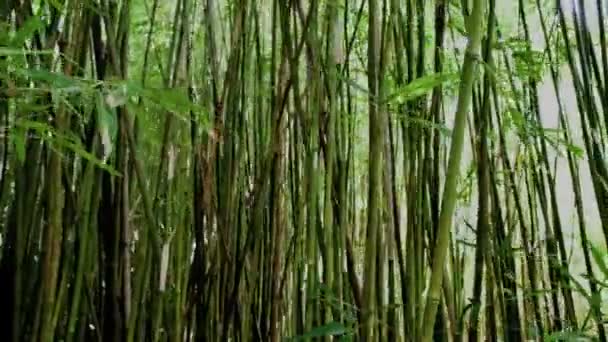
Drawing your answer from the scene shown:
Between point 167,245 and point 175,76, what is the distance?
272mm

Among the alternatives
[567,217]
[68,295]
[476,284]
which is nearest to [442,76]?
[476,284]

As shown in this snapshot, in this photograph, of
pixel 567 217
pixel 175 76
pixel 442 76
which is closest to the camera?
pixel 442 76

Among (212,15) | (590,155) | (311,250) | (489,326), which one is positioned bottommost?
(489,326)

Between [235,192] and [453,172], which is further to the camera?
[235,192]

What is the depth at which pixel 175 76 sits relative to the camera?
110 centimetres

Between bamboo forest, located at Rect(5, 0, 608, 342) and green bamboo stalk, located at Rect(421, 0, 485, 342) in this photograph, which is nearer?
green bamboo stalk, located at Rect(421, 0, 485, 342)

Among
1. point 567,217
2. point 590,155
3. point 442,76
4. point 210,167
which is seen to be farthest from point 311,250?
point 567,217

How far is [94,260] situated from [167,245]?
0.39 ft

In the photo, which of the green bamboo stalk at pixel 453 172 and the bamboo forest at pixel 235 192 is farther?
the bamboo forest at pixel 235 192

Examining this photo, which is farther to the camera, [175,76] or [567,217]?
[567,217]

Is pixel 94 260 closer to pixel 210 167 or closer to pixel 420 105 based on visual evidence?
pixel 210 167

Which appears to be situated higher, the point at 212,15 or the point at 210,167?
the point at 212,15

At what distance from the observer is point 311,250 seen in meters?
1.00

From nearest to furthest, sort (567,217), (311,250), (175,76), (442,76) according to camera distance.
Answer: (442,76)
(311,250)
(175,76)
(567,217)
